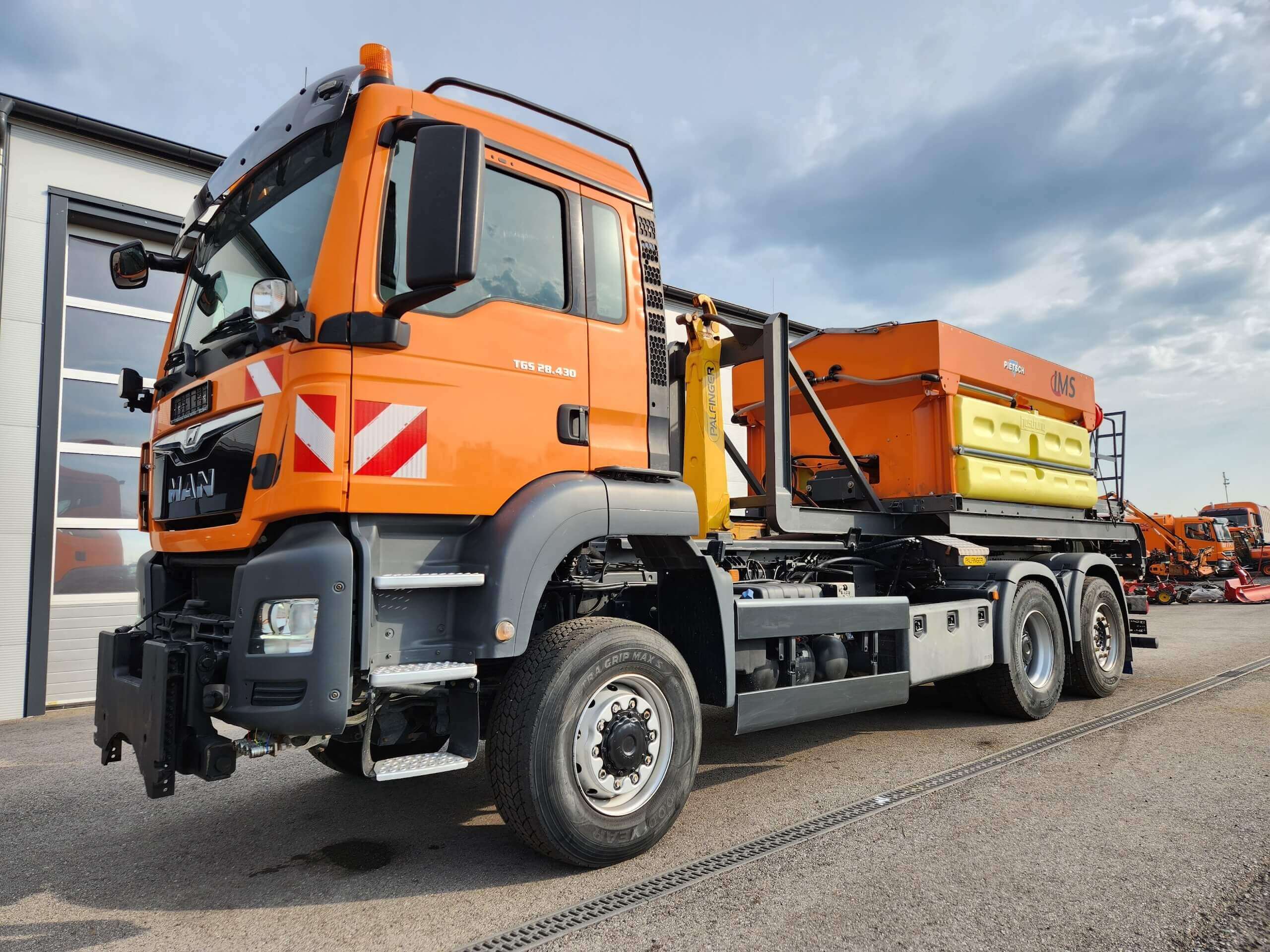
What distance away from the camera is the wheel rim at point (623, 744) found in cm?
337

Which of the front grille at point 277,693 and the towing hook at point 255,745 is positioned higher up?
the front grille at point 277,693

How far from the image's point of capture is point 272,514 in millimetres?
3025

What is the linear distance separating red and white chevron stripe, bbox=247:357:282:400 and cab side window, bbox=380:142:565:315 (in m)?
0.47

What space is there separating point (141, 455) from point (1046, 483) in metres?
6.45

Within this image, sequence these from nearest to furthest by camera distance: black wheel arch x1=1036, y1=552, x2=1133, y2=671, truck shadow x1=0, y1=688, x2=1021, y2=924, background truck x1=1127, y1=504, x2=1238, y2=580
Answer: truck shadow x1=0, y1=688, x2=1021, y2=924 < black wheel arch x1=1036, y1=552, x2=1133, y2=671 < background truck x1=1127, y1=504, x2=1238, y2=580

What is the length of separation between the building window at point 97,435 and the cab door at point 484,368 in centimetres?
612

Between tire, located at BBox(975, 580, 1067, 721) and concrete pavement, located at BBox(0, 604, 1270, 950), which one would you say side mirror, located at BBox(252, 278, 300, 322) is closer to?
concrete pavement, located at BBox(0, 604, 1270, 950)

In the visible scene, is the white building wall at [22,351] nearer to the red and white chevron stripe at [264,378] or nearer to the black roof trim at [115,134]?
the black roof trim at [115,134]

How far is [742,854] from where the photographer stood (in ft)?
11.5

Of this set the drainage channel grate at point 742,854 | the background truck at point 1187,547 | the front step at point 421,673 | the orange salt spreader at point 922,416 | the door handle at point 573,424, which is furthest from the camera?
the background truck at point 1187,547

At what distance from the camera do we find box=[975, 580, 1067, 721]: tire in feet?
19.8

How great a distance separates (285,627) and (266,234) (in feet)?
5.82

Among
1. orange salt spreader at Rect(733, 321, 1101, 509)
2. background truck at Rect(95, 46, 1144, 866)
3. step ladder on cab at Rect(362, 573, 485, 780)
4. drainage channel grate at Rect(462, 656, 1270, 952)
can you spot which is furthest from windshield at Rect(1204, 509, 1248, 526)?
step ladder on cab at Rect(362, 573, 485, 780)

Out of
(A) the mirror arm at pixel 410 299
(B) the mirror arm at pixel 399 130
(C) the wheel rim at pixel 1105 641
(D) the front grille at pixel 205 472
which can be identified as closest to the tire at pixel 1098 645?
(C) the wheel rim at pixel 1105 641
